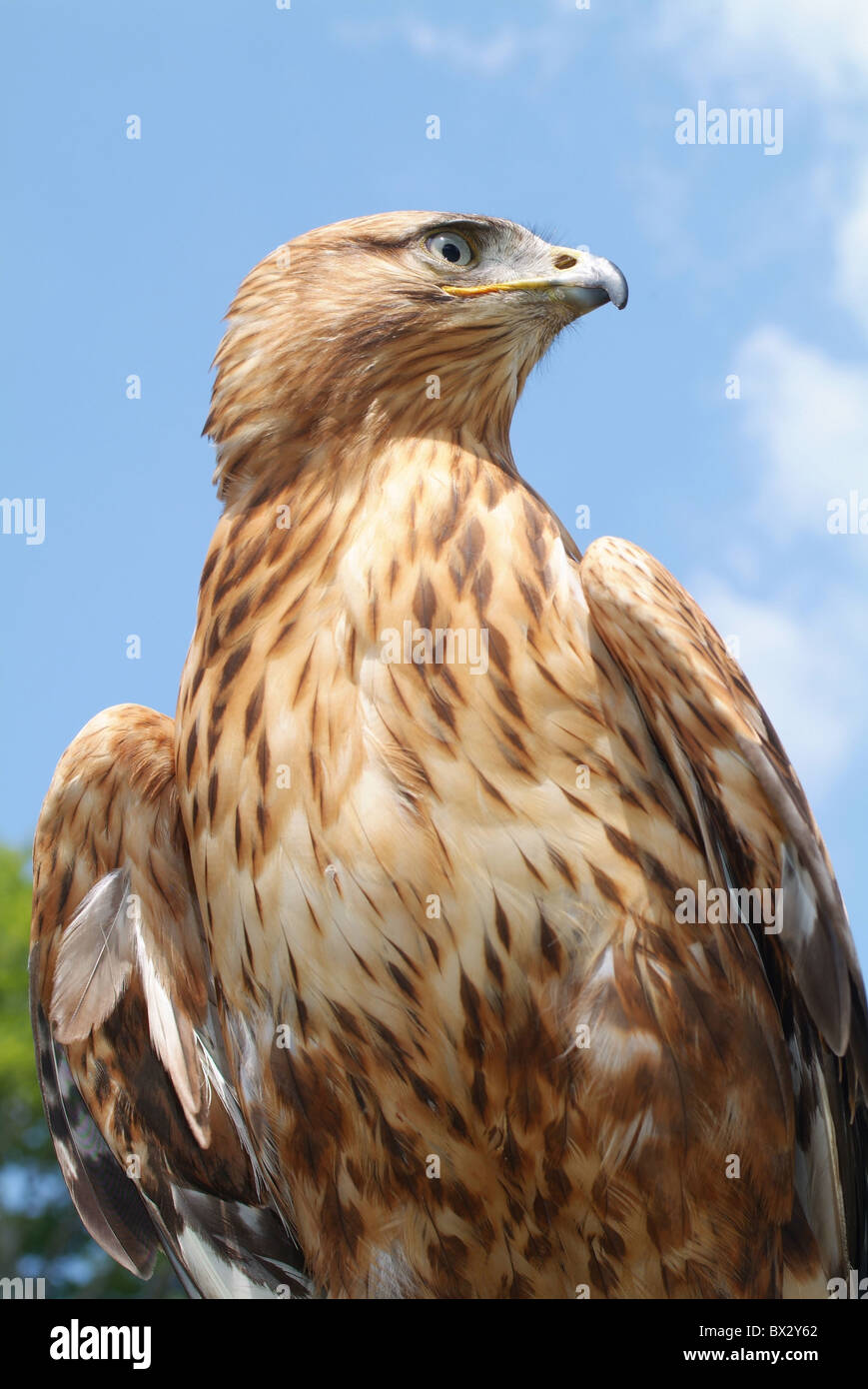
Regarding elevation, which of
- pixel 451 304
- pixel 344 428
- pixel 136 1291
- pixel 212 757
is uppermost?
pixel 451 304

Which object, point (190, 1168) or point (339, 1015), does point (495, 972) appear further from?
point (190, 1168)

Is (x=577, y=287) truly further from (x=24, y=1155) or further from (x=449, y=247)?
(x=24, y=1155)

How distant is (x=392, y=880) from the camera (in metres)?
2.75

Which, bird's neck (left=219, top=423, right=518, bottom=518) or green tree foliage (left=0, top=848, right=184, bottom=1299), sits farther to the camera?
green tree foliage (left=0, top=848, right=184, bottom=1299)

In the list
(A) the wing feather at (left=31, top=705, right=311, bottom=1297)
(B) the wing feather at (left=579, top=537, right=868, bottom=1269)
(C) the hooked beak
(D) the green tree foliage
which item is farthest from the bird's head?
(D) the green tree foliage

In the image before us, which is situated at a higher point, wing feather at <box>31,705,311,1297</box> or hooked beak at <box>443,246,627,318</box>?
hooked beak at <box>443,246,627,318</box>

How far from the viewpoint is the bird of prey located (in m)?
2.79

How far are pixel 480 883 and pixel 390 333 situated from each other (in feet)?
4.76

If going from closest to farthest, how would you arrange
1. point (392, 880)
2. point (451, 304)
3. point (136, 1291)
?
point (392, 880), point (451, 304), point (136, 1291)

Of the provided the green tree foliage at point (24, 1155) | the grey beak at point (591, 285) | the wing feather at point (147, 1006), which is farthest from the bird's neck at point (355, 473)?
the green tree foliage at point (24, 1155)

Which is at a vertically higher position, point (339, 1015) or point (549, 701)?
point (549, 701)

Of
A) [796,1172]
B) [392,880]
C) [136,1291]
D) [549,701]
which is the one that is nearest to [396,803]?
[392,880]

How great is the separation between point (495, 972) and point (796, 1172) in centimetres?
94

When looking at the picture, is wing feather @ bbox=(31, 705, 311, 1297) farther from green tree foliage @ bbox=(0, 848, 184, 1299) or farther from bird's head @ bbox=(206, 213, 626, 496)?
green tree foliage @ bbox=(0, 848, 184, 1299)
